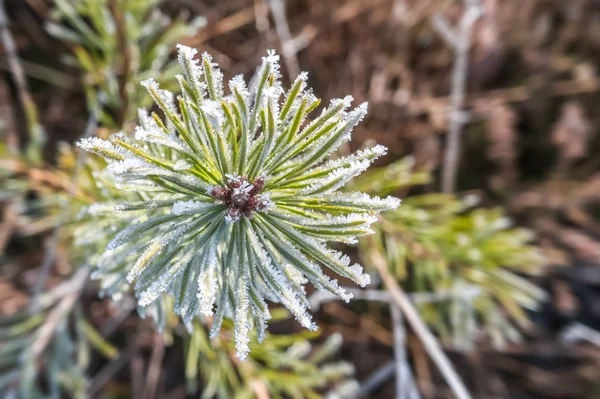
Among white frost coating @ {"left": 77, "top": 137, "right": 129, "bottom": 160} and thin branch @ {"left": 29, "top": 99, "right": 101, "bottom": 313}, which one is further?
thin branch @ {"left": 29, "top": 99, "right": 101, "bottom": 313}

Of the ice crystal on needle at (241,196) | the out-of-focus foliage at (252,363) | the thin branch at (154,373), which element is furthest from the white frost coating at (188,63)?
the thin branch at (154,373)

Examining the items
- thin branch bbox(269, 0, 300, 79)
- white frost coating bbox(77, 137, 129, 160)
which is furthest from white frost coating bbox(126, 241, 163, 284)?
thin branch bbox(269, 0, 300, 79)

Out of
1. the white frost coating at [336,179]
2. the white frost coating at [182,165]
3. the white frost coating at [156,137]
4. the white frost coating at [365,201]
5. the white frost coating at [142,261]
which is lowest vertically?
the white frost coating at [142,261]

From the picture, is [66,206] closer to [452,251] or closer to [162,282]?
[162,282]

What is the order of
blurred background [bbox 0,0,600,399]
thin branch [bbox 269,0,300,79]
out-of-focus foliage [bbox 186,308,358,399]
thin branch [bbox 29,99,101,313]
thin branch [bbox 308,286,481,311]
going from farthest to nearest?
thin branch [bbox 269,0,300,79] → thin branch [bbox 308,286,481,311] → blurred background [bbox 0,0,600,399] → thin branch [bbox 29,99,101,313] → out-of-focus foliage [bbox 186,308,358,399]

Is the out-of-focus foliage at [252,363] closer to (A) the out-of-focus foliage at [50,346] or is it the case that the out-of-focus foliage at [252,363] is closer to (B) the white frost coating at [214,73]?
(A) the out-of-focus foliage at [50,346]

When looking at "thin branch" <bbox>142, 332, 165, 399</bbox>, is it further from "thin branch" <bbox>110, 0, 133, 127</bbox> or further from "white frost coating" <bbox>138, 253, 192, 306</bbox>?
"white frost coating" <bbox>138, 253, 192, 306</bbox>
